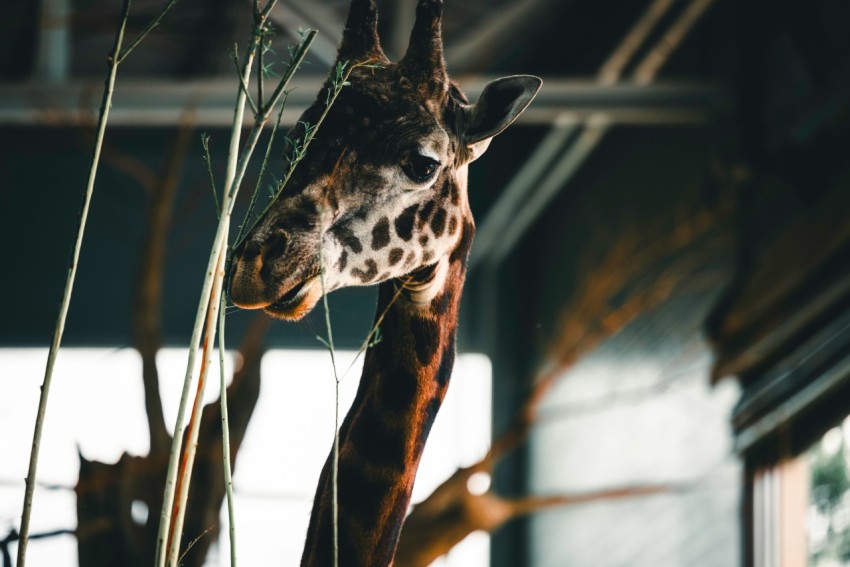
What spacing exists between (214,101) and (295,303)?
7.28 feet

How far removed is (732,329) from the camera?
2.73 metres

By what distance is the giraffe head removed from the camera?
0.62 metres

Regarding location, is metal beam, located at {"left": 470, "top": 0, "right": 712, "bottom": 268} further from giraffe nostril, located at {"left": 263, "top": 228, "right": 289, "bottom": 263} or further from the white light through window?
giraffe nostril, located at {"left": 263, "top": 228, "right": 289, "bottom": 263}

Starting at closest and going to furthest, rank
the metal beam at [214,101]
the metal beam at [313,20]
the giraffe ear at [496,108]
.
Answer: the giraffe ear at [496,108] < the metal beam at [313,20] < the metal beam at [214,101]

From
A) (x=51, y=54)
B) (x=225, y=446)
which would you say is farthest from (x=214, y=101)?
(x=225, y=446)

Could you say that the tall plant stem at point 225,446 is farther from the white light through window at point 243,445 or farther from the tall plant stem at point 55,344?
the white light through window at point 243,445

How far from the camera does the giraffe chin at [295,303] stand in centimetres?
60

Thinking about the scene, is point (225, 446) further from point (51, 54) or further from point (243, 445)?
point (51, 54)

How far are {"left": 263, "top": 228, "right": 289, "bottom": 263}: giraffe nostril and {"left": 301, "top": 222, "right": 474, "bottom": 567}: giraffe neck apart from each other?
0.48ft

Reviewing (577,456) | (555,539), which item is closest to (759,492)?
(577,456)

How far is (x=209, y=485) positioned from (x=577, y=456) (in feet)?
7.63

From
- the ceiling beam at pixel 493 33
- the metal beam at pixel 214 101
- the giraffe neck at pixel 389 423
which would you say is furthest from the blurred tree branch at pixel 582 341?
the giraffe neck at pixel 389 423

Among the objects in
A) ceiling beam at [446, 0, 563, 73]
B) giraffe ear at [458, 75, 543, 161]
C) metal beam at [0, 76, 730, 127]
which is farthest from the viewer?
metal beam at [0, 76, 730, 127]

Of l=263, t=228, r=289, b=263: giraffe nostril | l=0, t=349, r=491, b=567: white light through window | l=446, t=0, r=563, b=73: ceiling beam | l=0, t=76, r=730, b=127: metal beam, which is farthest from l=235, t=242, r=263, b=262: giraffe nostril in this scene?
l=0, t=76, r=730, b=127: metal beam
